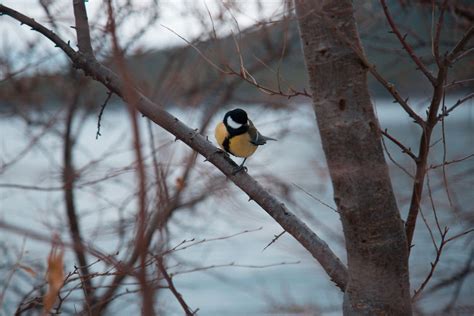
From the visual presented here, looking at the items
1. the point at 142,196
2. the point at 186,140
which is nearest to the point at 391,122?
the point at 186,140

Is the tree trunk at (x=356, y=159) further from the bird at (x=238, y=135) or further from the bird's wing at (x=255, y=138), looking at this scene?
the bird's wing at (x=255, y=138)

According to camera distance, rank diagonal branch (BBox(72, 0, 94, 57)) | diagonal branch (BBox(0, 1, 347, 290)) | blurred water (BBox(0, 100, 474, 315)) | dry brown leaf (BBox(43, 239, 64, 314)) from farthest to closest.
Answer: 1. blurred water (BBox(0, 100, 474, 315))
2. diagonal branch (BBox(72, 0, 94, 57))
3. diagonal branch (BBox(0, 1, 347, 290))
4. dry brown leaf (BBox(43, 239, 64, 314))

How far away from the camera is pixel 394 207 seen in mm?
1341

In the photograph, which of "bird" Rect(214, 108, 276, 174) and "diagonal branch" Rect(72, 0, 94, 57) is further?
"bird" Rect(214, 108, 276, 174)

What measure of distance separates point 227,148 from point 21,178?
9.75 feet

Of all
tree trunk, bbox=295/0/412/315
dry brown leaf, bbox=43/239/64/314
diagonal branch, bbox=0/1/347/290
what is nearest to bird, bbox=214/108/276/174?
diagonal branch, bbox=0/1/347/290

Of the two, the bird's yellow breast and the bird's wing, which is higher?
the bird's wing

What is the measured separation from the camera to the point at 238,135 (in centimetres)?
296

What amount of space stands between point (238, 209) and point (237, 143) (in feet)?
1.53

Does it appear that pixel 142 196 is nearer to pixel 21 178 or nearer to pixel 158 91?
pixel 158 91

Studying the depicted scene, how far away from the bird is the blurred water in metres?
0.19

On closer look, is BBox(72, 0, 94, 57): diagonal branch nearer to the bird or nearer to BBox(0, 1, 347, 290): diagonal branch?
BBox(0, 1, 347, 290): diagonal branch

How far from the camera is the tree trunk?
51.7 inches

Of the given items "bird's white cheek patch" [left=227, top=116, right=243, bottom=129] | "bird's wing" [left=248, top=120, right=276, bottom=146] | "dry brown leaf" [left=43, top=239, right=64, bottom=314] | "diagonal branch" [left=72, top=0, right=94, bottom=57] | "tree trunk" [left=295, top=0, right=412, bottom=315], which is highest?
"bird's white cheek patch" [left=227, top=116, right=243, bottom=129]
